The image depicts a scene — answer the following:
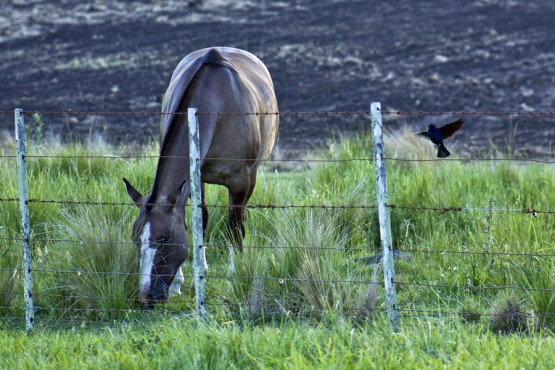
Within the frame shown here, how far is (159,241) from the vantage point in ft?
22.6

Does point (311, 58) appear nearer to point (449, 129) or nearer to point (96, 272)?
point (96, 272)

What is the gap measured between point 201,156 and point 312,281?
142 cm

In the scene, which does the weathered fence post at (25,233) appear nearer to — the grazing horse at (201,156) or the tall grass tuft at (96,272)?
the tall grass tuft at (96,272)

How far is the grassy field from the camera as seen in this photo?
5.45m

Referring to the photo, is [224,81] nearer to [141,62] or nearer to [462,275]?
[462,275]

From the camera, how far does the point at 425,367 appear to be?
501 centimetres

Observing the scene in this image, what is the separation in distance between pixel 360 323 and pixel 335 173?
3.93 m

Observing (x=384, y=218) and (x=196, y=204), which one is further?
(x=196, y=204)

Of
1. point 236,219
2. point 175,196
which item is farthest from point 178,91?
point 236,219

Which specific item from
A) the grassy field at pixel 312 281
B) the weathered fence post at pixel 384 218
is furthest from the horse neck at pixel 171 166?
the weathered fence post at pixel 384 218

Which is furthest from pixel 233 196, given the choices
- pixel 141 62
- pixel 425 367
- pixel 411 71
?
pixel 141 62

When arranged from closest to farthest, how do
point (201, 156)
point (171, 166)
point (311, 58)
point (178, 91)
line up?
1. point (171, 166)
2. point (201, 156)
3. point (178, 91)
4. point (311, 58)

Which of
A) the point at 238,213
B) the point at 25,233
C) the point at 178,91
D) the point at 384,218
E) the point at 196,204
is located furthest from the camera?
the point at 238,213

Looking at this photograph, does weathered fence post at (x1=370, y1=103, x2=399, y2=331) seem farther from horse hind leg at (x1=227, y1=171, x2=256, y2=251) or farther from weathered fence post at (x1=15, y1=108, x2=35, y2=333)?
weathered fence post at (x1=15, y1=108, x2=35, y2=333)
